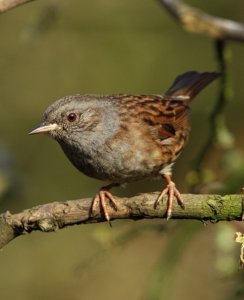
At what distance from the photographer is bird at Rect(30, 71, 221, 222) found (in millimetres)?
4574

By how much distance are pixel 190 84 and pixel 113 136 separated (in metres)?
1.25

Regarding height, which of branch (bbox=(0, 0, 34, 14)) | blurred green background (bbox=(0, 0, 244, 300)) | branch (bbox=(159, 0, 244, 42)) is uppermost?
branch (bbox=(0, 0, 34, 14))

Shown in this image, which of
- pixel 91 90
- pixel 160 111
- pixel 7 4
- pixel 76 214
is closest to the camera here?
pixel 76 214

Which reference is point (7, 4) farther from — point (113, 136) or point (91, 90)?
point (91, 90)

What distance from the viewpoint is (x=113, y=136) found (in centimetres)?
469

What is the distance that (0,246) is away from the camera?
11.5 ft

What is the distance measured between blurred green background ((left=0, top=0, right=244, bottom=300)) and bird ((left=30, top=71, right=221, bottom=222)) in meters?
2.84

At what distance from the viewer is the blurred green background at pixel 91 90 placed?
7.95 metres

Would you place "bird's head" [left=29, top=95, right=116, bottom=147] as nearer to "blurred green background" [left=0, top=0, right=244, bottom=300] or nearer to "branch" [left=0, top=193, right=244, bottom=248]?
"branch" [left=0, top=193, right=244, bottom=248]

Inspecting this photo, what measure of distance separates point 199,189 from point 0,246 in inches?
55.7

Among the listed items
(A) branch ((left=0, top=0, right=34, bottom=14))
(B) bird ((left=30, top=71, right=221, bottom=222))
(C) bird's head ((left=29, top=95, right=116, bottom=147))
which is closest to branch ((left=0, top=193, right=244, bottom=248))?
(B) bird ((left=30, top=71, right=221, bottom=222))

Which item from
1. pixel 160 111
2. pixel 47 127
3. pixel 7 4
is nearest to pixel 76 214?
pixel 7 4

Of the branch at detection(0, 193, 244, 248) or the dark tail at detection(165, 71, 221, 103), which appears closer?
the branch at detection(0, 193, 244, 248)

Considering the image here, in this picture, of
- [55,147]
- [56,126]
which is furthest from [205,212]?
[55,147]
